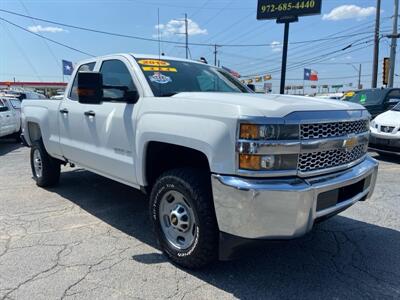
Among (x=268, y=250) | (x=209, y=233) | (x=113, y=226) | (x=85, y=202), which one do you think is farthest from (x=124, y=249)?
(x=85, y=202)

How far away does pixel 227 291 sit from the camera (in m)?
3.16

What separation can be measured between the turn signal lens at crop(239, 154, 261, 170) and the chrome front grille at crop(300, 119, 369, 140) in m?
0.40

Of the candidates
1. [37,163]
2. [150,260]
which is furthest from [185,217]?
[37,163]

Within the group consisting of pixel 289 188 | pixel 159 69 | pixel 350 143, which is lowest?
pixel 289 188

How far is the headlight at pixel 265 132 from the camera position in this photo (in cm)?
284

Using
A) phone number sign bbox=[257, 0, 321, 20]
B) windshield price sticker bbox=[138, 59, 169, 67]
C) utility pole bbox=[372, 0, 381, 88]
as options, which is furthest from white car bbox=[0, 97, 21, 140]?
utility pole bbox=[372, 0, 381, 88]

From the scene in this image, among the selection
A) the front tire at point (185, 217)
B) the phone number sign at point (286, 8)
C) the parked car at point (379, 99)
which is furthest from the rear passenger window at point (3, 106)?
the phone number sign at point (286, 8)

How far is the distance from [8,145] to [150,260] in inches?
452

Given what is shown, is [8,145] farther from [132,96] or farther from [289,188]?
[289,188]

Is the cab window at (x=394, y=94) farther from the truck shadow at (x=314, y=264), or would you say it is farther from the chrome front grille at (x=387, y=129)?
the truck shadow at (x=314, y=264)

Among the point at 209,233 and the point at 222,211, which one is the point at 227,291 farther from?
the point at 222,211

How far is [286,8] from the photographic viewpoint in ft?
64.6

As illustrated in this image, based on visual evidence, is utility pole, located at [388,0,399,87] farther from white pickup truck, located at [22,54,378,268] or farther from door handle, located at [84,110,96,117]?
door handle, located at [84,110,96,117]

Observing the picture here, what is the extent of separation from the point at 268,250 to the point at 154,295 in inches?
52.2
